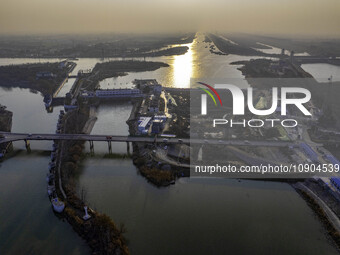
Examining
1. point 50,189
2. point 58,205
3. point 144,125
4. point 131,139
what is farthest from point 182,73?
point 58,205

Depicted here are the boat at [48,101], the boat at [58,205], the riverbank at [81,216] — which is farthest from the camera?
the boat at [48,101]

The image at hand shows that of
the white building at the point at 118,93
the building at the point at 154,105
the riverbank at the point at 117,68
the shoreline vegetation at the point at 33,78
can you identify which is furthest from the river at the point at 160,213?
the riverbank at the point at 117,68

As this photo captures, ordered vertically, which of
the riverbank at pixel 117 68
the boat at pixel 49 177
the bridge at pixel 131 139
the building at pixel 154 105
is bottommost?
the boat at pixel 49 177

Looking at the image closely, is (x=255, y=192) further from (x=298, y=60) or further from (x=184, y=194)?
(x=298, y=60)

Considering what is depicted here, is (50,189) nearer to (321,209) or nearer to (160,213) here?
(160,213)

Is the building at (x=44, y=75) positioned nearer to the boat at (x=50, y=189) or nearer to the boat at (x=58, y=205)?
the boat at (x=50, y=189)

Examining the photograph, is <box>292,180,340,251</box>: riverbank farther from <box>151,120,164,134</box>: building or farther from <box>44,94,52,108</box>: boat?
<box>44,94,52,108</box>: boat

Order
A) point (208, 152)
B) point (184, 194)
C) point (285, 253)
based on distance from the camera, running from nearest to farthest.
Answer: point (285, 253) < point (184, 194) < point (208, 152)

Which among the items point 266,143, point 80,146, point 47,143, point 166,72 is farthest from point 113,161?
point 166,72
